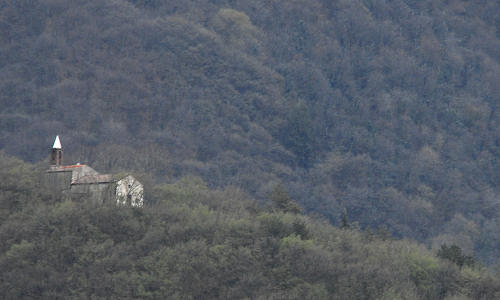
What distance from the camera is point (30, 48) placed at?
12212cm

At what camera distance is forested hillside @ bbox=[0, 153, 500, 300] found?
5416 centimetres

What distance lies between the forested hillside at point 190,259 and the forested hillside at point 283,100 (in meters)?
35.5

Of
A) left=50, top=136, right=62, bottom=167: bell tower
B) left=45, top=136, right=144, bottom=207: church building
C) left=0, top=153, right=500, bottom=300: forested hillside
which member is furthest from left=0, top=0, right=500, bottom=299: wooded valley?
left=0, top=153, right=500, bottom=300: forested hillside

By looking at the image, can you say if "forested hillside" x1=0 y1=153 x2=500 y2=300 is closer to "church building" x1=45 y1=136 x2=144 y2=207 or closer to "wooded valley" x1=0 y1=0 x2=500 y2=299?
"church building" x1=45 y1=136 x2=144 y2=207

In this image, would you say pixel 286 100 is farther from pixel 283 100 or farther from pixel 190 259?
pixel 190 259

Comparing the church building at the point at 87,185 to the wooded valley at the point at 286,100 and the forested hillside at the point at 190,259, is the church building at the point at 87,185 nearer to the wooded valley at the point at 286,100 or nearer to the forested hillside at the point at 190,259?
the forested hillside at the point at 190,259

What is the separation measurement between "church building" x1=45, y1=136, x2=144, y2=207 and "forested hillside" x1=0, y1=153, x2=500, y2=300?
35.6 inches

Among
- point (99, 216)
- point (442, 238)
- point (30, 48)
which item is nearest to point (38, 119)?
point (30, 48)

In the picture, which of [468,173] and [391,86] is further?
[391,86]

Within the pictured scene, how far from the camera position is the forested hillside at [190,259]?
54156mm

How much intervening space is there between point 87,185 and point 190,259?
8.49 meters

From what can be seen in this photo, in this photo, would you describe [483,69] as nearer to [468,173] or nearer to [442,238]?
[468,173]

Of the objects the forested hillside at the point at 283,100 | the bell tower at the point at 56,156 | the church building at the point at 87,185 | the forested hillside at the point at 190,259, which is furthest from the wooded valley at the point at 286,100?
the forested hillside at the point at 190,259

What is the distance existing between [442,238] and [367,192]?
10909mm
